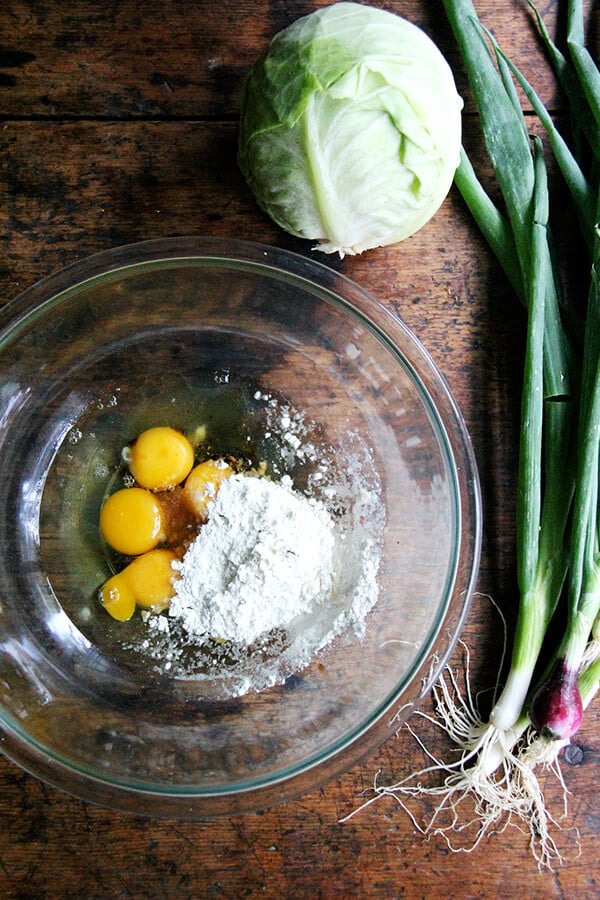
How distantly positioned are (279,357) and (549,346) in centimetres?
44

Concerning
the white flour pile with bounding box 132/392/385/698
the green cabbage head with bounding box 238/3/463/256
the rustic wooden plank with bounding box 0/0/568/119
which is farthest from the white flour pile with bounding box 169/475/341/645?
the rustic wooden plank with bounding box 0/0/568/119

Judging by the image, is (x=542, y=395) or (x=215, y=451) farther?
(x=215, y=451)

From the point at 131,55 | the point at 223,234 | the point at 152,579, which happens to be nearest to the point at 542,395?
the point at 223,234

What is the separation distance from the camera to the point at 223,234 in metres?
1.30

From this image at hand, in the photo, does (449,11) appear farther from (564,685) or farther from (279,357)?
(564,685)

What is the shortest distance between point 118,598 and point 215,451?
0.97 ft

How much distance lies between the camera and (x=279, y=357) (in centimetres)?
131

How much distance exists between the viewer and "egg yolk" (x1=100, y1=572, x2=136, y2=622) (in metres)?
1.28

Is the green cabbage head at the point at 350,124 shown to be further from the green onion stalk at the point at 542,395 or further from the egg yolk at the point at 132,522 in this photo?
the egg yolk at the point at 132,522

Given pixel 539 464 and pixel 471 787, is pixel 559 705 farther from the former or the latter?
pixel 539 464

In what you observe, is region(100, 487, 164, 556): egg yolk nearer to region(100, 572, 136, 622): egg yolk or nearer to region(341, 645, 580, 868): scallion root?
region(100, 572, 136, 622): egg yolk

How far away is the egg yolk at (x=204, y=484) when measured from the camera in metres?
1.29

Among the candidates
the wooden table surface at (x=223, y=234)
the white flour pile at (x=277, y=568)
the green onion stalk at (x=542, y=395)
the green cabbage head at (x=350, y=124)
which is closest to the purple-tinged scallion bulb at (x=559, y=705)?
the green onion stalk at (x=542, y=395)

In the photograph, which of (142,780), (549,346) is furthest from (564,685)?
(142,780)
